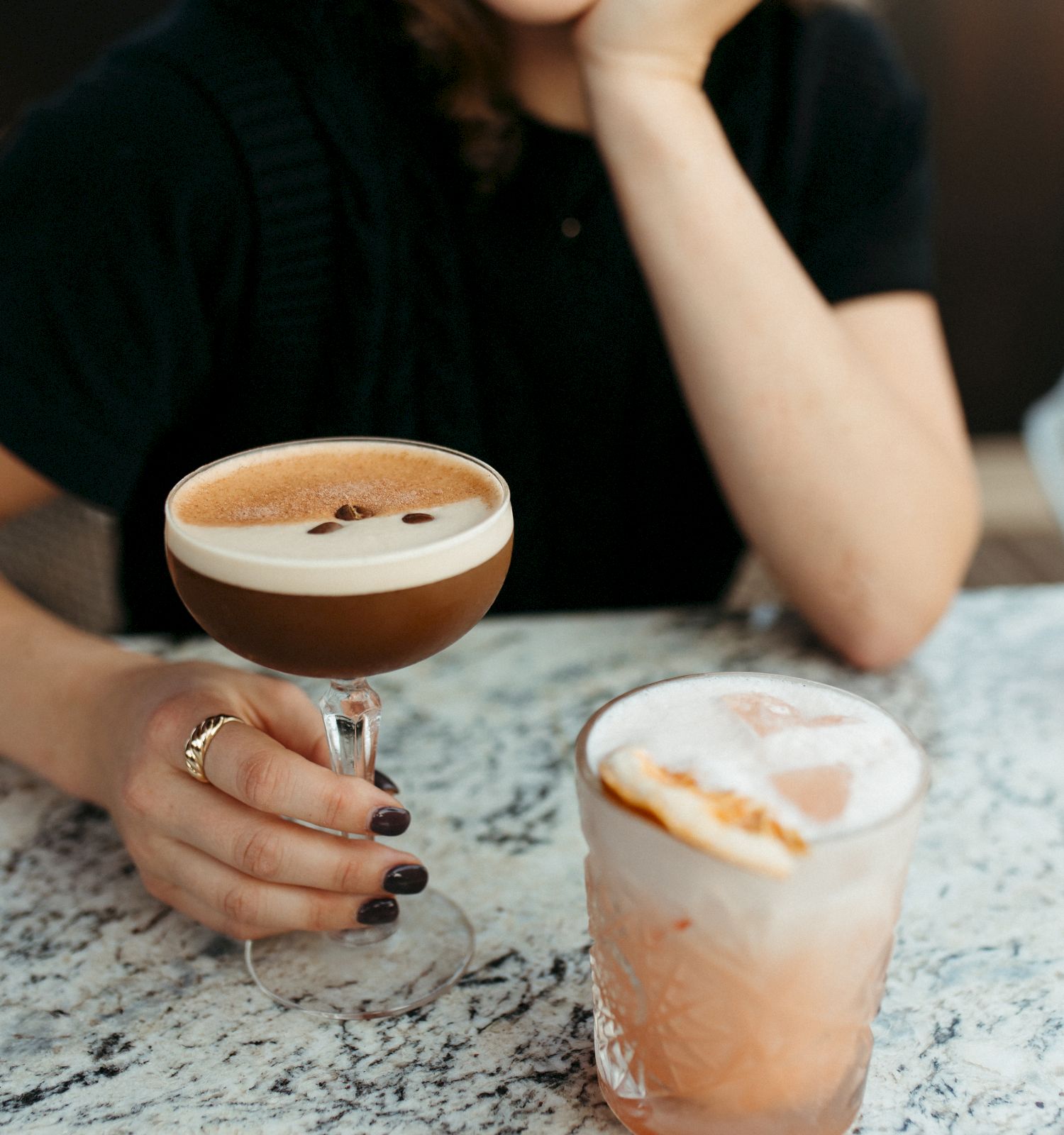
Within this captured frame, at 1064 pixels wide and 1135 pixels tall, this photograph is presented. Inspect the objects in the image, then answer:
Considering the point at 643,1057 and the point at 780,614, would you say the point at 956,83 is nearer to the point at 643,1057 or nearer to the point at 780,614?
the point at 780,614

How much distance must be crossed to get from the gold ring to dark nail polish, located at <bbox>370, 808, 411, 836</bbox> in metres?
0.14

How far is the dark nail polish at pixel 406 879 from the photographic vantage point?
82 cm

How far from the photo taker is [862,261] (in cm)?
168

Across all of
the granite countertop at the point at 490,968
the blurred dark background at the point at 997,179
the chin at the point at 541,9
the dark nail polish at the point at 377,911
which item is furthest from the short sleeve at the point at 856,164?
the blurred dark background at the point at 997,179

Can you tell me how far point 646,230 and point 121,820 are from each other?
0.94 metres

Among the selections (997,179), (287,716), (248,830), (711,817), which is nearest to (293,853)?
(248,830)

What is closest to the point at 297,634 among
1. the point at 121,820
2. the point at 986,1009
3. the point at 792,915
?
the point at 121,820

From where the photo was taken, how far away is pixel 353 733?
871mm

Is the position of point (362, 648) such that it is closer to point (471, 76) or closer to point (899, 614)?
point (899, 614)

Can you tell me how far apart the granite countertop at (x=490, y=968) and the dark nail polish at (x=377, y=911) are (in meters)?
0.08

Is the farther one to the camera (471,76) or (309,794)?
(471,76)

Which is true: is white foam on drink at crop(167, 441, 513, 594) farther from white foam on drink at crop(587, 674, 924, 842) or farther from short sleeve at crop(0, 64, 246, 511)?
short sleeve at crop(0, 64, 246, 511)

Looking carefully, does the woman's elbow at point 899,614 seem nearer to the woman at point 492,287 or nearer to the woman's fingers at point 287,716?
the woman at point 492,287

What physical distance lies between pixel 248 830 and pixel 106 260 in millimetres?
849
